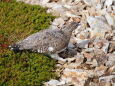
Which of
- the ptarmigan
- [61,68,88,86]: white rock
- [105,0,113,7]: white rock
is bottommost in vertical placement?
[61,68,88,86]: white rock

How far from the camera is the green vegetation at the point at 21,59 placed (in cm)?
1332

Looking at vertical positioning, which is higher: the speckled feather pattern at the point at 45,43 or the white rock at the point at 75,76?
the speckled feather pattern at the point at 45,43

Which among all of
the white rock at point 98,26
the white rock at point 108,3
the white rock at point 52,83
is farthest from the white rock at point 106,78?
the white rock at point 108,3

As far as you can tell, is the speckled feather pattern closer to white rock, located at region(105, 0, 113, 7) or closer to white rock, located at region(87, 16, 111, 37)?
white rock, located at region(87, 16, 111, 37)

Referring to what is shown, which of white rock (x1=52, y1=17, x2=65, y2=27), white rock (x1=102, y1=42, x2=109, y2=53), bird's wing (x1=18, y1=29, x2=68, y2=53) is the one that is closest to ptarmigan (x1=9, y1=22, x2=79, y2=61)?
bird's wing (x1=18, y1=29, x2=68, y2=53)

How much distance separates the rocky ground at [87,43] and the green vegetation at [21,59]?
53cm

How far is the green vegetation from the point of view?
13320 mm

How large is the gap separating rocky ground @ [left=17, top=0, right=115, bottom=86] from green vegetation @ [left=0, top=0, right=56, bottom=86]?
53 centimetres

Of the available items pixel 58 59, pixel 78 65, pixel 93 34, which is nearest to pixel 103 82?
pixel 78 65

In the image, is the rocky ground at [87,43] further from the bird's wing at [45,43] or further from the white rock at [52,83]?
the bird's wing at [45,43]

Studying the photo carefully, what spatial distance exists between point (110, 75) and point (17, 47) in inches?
155

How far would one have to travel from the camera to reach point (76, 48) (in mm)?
16391

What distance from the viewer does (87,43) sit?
16.6m

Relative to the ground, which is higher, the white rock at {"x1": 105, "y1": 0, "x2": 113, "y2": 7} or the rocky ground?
the white rock at {"x1": 105, "y1": 0, "x2": 113, "y2": 7}
